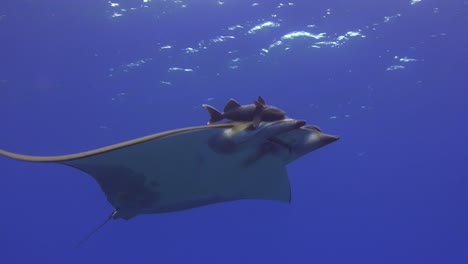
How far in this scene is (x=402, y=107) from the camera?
77.2 feet

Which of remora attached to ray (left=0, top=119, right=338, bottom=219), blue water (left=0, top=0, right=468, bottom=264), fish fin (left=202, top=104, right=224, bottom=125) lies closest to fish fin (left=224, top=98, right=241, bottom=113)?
fish fin (left=202, top=104, right=224, bottom=125)

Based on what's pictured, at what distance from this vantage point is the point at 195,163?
4.13 meters

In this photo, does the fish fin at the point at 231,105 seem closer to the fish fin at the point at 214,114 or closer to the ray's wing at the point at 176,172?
→ the fish fin at the point at 214,114

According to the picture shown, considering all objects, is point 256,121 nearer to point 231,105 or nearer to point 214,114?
point 231,105

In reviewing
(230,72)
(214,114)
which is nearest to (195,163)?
(214,114)

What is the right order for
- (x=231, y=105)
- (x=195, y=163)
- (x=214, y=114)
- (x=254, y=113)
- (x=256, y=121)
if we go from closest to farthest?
(x=256, y=121)
(x=254, y=113)
(x=195, y=163)
(x=231, y=105)
(x=214, y=114)

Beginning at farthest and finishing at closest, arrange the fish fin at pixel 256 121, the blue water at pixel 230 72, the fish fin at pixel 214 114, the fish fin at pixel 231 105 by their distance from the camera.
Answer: the blue water at pixel 230 72 < the fish fin at pixel 214 114 < the fish fin at pixel 231 105 < the fish fin at pixel 256 121

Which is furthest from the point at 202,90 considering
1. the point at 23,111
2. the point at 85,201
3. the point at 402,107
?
the point at 85,201

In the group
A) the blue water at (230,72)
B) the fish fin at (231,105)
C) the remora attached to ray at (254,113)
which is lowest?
the remora attached to ray at (254,113)

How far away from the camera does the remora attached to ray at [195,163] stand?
12.3 feet

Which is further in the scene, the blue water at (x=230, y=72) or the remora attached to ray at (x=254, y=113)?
the blue water at (x=230, y=72)

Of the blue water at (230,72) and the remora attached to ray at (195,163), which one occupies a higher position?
the blue water at (230,72)

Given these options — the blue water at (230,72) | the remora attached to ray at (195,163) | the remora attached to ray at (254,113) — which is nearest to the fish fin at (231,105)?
the remora attached to ray at (254,113)

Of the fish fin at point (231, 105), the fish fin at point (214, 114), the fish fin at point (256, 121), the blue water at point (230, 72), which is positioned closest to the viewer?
the fish fin at point (256, 121)
